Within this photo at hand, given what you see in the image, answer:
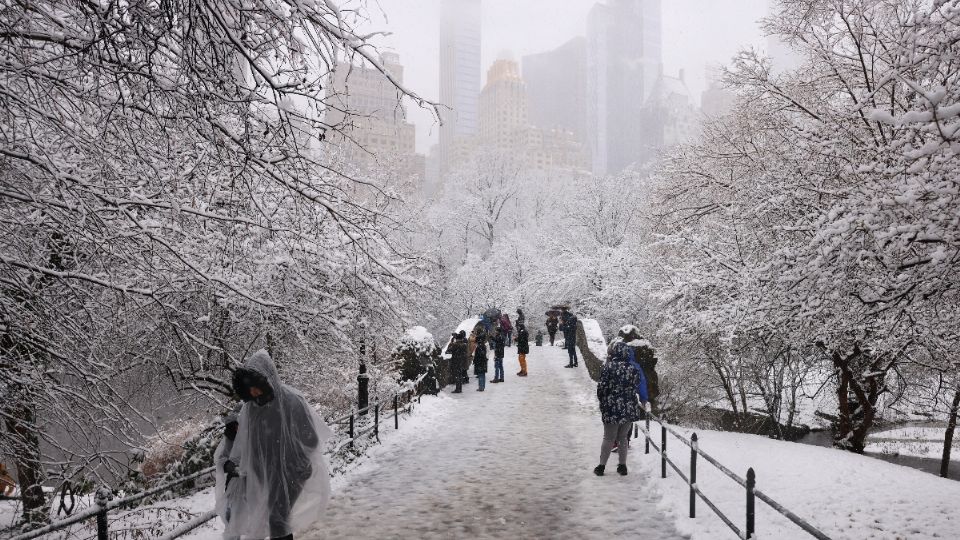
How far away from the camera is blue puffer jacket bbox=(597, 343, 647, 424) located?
27.0 feet

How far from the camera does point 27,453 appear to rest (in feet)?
19.7

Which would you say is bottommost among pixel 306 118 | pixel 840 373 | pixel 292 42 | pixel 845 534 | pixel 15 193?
pixel 845 534

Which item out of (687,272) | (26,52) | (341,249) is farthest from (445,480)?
(687,272)

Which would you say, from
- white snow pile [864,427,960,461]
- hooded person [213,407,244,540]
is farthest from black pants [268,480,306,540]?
white snow pile [864,427,960,461]

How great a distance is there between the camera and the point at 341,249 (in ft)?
31.1

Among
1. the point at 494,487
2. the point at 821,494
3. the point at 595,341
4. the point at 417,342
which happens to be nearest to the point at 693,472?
the point at 821,494

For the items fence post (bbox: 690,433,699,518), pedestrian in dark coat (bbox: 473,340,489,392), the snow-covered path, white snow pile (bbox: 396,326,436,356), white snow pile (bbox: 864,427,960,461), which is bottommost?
white snow pile (bbox: 864,427,960,461)

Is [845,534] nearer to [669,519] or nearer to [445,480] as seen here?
[669,519]

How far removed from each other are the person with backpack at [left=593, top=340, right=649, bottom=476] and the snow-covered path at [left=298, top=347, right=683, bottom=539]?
0.41 metres

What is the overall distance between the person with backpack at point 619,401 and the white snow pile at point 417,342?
23.0 ft

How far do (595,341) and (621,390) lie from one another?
40.3 ft

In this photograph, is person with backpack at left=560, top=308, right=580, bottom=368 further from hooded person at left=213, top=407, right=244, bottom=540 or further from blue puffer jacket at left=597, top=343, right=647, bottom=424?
hooded person at left=213, top=407, right=244, bottom=540

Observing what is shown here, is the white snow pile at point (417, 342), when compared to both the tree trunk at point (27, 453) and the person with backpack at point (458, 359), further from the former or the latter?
the tree trunk at point (27, 453)

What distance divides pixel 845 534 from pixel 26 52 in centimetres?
881
